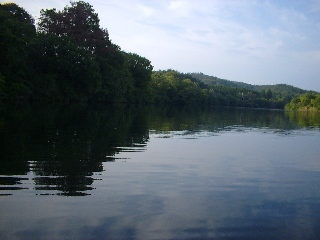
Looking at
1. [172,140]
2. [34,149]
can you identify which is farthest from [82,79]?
[34,149]

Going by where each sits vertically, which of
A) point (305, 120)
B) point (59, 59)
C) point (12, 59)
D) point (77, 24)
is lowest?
point (305, 120)

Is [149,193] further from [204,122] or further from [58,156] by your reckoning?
[204,122]

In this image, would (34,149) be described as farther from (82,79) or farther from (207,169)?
(82,79)

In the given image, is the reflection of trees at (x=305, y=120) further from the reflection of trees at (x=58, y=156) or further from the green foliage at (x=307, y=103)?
the green foliage at (x=307, y=103)

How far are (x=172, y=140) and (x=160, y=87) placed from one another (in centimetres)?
10940

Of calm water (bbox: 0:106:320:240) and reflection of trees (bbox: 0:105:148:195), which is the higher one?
reflection of trees (bbox: 0:105:148:195)

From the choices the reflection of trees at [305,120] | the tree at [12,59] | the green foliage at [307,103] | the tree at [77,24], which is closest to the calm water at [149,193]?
the reflection of trees at [305,120]

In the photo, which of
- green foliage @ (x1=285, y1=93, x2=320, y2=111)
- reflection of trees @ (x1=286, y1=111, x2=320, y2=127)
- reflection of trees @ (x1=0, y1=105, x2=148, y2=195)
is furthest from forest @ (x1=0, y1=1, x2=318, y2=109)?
green foliage @ (x1=285, y1=93, x2=320, y2=111)

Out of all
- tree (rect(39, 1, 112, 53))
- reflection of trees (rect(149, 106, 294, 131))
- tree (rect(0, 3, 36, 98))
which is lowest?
reflection of trees (rect(149, 106, 294, 131))

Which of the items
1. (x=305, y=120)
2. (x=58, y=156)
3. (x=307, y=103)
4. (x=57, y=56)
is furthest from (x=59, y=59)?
(x=307, y=103)

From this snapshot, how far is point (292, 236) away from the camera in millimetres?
5371

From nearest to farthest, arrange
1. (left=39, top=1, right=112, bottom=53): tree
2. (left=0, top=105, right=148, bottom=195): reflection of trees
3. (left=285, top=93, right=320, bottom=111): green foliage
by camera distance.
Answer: (left=0, top=105, right=148, bottom=195): reflection of trees
(left=39, top=1, right=112, bottom=53): tree
(left=285, top=93, right=320, bottom=111): green foliage

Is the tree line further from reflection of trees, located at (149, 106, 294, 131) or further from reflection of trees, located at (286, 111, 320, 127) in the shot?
reflection of trees, located at (286, 111, 320, 127)

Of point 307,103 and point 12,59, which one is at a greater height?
point 307,103
